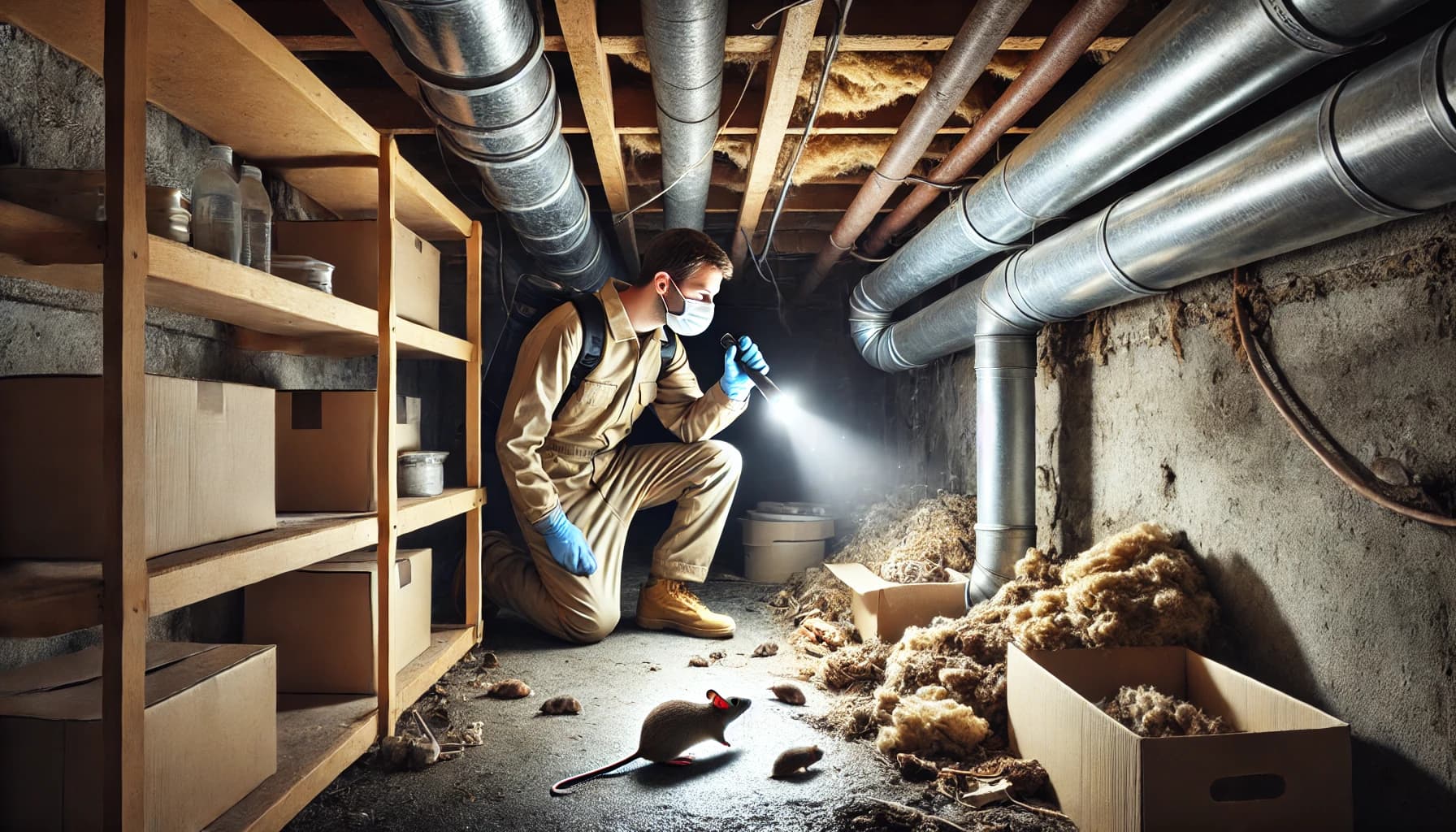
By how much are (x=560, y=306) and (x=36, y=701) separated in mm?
1942

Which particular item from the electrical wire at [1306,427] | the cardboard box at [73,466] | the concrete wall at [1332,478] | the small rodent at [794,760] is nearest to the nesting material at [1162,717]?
the concrete wall at [1332,478]

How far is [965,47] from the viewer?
1.73 metres

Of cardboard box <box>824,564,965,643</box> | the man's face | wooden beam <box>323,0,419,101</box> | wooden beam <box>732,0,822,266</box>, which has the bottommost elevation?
cardboard box <box>824,564,965,643</box>

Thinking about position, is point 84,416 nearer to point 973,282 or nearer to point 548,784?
point 548,784

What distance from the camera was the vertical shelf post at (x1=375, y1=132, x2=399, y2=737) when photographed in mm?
1895

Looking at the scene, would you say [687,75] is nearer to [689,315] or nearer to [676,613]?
[689,315]

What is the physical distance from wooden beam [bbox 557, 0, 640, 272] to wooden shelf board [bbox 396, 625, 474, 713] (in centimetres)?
158

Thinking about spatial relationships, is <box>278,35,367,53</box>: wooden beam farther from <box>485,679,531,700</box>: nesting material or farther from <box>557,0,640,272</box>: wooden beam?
<box>485,679,531,700</box>: nesting material

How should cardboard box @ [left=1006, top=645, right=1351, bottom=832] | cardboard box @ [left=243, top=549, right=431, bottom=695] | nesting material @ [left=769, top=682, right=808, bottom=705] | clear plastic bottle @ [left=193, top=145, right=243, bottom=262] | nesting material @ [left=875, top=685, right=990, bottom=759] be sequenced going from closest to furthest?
A: cardboard box @ [left=1006, top=645, right=1351, bottom=832] → clear plastic bottle @ [left=193, top=145, right=243, bottom=262] → nesting material @ [left=875, top=685, right=990, bottom=759] → cardboard box @ [left=243, top=549, right=431, bottom=695] → nesting material @ [left=769, top=682, right=808, bottom=705]

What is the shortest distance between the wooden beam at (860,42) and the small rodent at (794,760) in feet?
5.22

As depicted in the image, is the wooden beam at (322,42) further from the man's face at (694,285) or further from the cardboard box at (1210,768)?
the cardboard box at (1210,768)

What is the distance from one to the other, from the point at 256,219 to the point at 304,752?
1099mm

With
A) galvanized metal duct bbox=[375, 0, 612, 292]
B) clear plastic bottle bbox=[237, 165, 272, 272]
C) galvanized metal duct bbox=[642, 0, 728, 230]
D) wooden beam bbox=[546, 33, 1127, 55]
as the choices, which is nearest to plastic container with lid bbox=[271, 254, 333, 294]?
clear plastic bottle bbox=[237, 165, 272, 272]

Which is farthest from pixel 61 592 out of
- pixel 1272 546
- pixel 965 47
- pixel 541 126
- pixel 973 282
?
pixel 973 282
